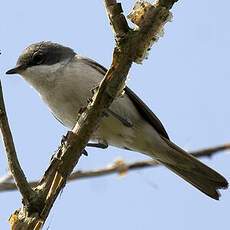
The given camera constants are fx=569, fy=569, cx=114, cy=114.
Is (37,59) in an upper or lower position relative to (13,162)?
lower

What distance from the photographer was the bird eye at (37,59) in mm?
6595

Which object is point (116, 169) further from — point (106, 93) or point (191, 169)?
point (191, 169)

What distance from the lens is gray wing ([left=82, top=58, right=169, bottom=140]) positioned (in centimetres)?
630

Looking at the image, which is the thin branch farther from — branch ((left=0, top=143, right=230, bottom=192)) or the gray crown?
the gray crown

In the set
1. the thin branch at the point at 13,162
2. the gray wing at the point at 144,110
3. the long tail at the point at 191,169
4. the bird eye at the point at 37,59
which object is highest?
the thin branch at the point at 13,162

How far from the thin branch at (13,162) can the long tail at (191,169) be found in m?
3.22

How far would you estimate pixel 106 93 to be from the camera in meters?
3.50

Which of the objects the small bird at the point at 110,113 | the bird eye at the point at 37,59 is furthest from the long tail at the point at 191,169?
the bird eye at the point at 37,59

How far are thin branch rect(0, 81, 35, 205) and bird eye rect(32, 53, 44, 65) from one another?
3497 millimetres

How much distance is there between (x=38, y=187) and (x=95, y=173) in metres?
0.38

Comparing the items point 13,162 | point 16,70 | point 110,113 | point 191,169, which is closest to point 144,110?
point 110,113

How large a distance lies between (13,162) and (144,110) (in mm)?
3398

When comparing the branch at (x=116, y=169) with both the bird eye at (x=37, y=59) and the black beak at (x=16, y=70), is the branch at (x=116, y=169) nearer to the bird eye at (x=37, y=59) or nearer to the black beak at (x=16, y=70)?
the black beak at (x=16, y=70)

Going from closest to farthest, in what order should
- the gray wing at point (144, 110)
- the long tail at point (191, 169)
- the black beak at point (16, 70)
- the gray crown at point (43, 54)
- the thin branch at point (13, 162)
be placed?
the thin branch at point (13, 162) < the long tail at point (191, 169) < the gray wing at point (144, 110) < the black beak at point (16, 70) < the gray crown at point (43, 54)
